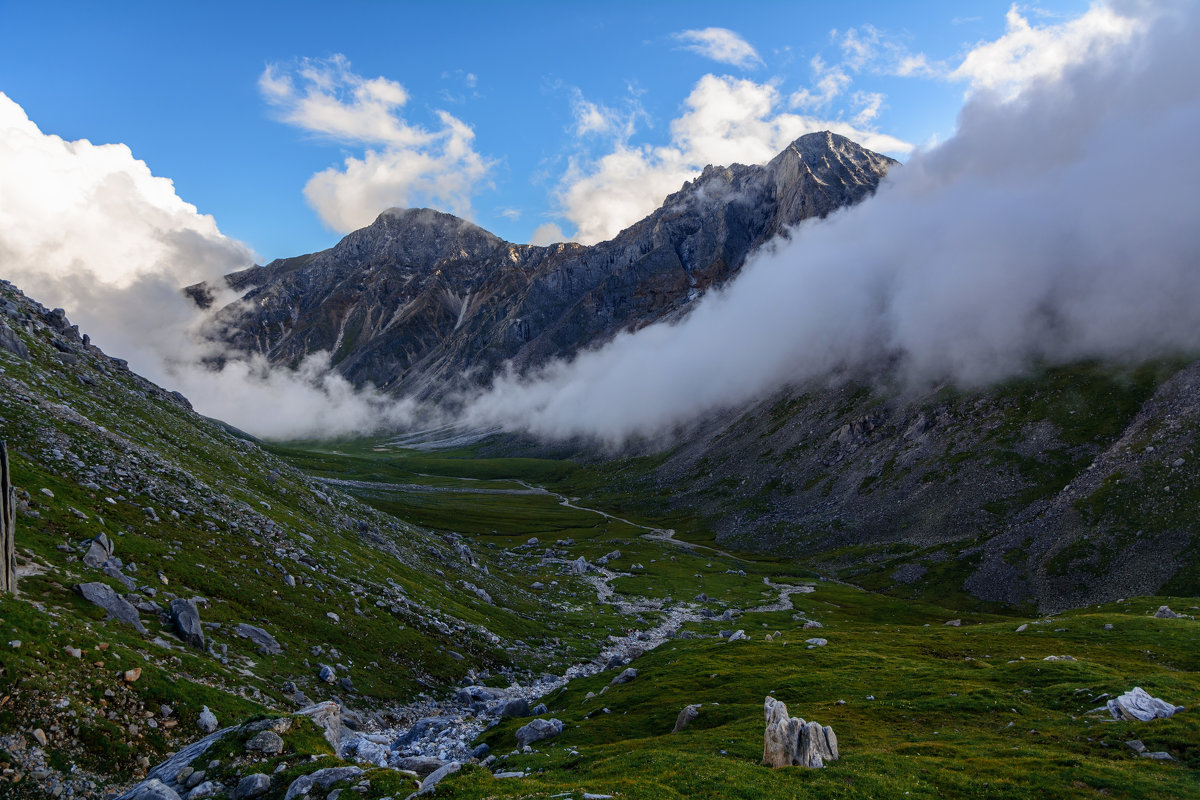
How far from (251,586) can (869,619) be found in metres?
110

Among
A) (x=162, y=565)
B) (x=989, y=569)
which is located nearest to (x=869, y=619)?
(x=989, y=569)

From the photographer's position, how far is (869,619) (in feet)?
375

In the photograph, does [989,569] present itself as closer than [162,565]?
No

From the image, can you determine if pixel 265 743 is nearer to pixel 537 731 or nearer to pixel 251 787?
pixel 251 787

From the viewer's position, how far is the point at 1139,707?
112ft

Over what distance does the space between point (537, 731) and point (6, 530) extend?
3425 centimetres

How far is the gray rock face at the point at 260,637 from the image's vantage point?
40997mm

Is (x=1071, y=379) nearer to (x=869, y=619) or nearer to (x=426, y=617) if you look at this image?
(x=869, y=619)

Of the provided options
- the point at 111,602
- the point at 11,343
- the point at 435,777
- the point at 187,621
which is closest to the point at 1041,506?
the point at 435,777

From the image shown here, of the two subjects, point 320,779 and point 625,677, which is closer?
point 320,779

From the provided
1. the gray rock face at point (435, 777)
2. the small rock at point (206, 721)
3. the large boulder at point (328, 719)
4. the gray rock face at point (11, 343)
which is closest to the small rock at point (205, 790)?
the large boulder at point (328, 719)

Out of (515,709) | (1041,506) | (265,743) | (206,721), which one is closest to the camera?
(265,743)

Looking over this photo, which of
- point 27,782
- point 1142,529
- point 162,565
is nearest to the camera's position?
point 27,782

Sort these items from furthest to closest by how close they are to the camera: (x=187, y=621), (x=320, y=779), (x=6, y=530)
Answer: (x=187, y=621), (x=6, y=530), (x=320, y=779)
